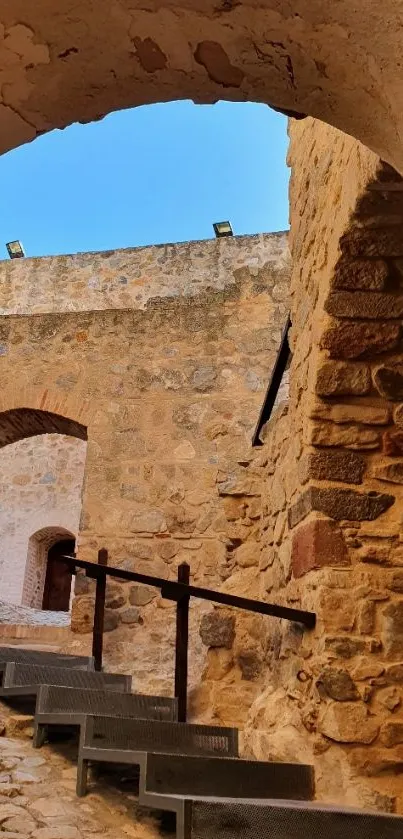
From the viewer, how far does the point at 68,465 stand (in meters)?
10.8

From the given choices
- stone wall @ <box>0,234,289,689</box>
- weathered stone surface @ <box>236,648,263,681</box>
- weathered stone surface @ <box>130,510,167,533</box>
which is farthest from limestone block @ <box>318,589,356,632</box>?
weathered stone surface @ <box>130,510,167,533</box>

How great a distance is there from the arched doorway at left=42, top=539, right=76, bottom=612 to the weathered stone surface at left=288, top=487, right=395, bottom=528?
938 centimetres

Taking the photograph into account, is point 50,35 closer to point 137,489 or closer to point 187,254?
point 137,489

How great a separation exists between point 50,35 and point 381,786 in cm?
244

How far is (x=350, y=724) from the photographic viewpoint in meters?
2.58

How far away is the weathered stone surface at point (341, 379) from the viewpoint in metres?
3.02

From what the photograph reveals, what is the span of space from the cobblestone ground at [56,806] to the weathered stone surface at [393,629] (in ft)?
3.41

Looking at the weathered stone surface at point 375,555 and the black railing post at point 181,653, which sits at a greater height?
the weathered stone surface at point 375,555

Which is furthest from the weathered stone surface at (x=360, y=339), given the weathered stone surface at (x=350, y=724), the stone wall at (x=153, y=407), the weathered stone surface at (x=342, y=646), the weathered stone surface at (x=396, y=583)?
the stone wall at (x=153, y=407)

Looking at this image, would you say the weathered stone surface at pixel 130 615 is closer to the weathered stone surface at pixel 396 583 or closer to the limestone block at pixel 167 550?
the limestone block at pixel 167 550

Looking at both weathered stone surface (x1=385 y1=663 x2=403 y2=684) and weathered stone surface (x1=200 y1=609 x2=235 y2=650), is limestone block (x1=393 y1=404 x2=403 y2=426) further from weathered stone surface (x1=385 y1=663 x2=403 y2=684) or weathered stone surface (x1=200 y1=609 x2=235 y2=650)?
weathered stone surface (x1=200 y1=609 x2=235 y2=650)

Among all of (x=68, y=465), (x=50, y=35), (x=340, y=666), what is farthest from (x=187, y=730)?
(x=68, y=465)

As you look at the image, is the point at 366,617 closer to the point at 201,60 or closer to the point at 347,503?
the point at 347,503

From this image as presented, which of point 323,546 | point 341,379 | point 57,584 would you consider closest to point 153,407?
point 341,379
